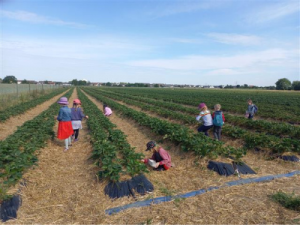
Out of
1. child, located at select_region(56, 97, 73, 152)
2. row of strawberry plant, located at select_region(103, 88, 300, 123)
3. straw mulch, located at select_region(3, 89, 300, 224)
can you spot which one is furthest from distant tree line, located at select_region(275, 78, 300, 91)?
child, located at select_region(56, 97, 73, 152)

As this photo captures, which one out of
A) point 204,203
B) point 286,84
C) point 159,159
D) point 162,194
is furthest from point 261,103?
point 286,84

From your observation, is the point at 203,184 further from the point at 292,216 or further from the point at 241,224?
the point at 292,216

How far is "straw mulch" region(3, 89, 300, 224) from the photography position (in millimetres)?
3902

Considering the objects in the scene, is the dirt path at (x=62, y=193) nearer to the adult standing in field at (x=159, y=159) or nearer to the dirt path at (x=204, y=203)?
the dirt path at (x=204, y=203)

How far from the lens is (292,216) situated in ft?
12.5

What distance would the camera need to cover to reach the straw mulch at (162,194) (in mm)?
3902

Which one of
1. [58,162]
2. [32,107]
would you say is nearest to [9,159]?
[58,162]

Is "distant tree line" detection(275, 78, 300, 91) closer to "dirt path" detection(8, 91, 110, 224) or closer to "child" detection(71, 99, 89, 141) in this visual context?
"child" detection(71, 99, 89, 141)

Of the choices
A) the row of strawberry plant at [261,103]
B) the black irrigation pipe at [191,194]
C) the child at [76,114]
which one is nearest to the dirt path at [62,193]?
the black irrigation pipe at [191,194]

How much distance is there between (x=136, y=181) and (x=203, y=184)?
1.64m

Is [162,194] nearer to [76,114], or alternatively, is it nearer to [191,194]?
[191,194]

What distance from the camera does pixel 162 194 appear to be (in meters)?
4.72

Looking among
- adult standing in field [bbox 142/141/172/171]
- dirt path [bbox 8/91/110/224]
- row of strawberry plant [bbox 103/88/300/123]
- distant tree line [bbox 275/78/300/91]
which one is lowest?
dirt path [bbox 8/91/110/224]

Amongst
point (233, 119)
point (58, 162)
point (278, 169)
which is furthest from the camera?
point (233, 119)
